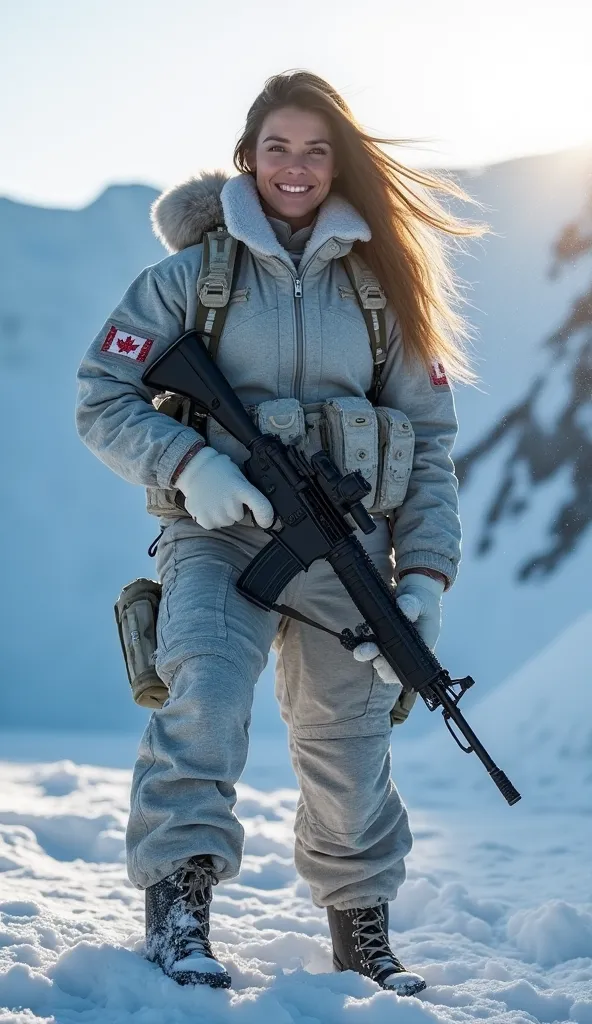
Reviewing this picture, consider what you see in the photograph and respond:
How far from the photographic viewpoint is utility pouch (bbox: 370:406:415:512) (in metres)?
2.53

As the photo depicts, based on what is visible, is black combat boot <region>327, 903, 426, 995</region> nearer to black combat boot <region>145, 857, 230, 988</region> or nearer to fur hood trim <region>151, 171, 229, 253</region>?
black combat boot <region>145, 857, 230, 988</region>

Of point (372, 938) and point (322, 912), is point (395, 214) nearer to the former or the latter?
point (372, 938)

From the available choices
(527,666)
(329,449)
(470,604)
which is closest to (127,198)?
(470,604)

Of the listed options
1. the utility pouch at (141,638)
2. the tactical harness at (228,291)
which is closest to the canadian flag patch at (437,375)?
the tactical harness at (228,291)

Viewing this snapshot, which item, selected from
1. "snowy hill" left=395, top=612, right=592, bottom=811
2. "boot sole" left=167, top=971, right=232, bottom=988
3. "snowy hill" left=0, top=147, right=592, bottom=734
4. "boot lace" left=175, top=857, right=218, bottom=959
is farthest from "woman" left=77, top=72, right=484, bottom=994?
"snowy hill" left=0, top=147, right=592, bottom=734

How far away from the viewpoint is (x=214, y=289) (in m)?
2.45

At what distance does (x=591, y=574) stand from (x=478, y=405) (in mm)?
1594

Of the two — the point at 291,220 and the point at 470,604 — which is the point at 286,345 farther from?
the point at 470,604

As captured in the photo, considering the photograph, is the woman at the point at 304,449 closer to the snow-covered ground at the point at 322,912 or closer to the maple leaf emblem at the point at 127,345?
the maple leaf emblem at the point at 127,345

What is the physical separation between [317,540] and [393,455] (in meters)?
0.32

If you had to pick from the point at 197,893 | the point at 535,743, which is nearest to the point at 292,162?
the point at 197,893

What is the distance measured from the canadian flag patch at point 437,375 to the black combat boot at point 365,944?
1.21 metres

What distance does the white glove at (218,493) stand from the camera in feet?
7.52

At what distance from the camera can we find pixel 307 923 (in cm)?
314
